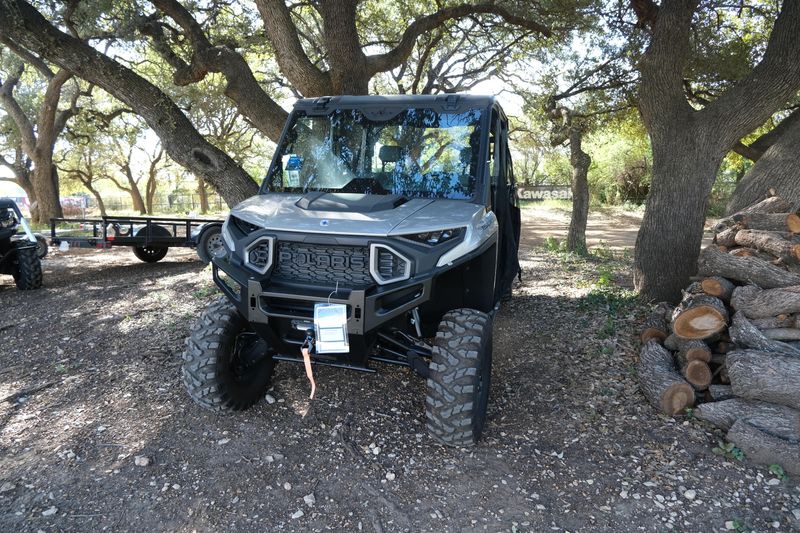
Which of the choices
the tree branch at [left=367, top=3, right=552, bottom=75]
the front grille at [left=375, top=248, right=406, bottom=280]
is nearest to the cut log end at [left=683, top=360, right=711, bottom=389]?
the front grille at [left=375, top=248, right=406, bottom=280]

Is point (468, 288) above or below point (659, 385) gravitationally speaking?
above

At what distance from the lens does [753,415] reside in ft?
12.0

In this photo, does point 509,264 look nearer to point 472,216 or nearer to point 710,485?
point 472,216

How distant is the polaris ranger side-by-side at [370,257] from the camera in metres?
3.29

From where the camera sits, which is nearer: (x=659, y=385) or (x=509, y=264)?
(x=659, y=385)

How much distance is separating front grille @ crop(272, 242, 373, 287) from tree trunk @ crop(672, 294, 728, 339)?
103 inches

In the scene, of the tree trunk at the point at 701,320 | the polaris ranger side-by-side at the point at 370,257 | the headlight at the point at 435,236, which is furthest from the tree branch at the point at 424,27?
the tree trunk at the point at 701,320

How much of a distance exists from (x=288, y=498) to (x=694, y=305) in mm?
3384

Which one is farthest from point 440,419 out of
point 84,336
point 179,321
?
→ point 84,336

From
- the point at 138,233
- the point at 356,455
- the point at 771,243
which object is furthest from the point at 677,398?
the point at 138,233

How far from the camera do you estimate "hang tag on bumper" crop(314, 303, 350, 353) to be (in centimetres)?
321

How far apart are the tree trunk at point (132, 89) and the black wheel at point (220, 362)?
388 cm

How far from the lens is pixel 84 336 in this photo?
18.8 feet

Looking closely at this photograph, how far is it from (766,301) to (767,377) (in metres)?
0.73
